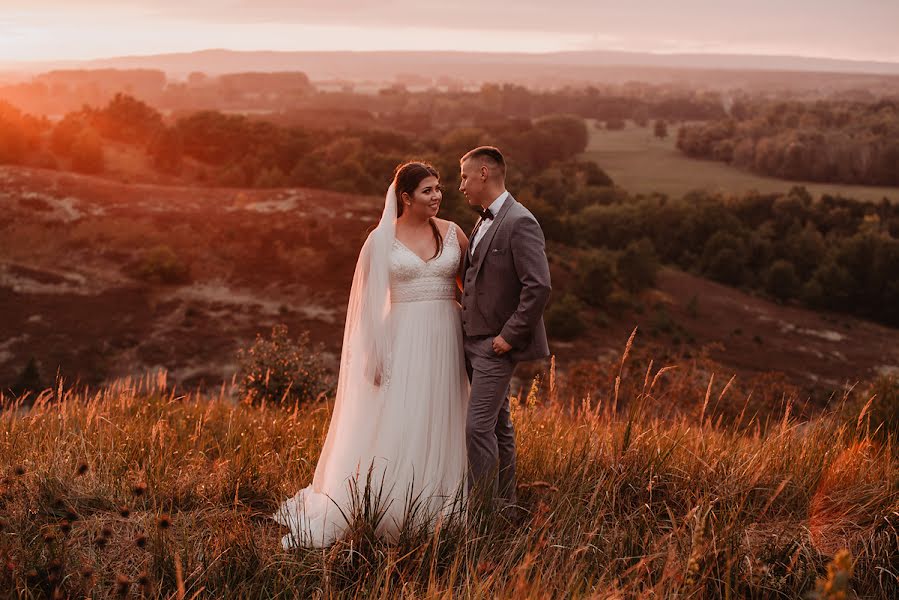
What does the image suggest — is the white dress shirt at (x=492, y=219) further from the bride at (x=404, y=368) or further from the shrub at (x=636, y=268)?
the shrub at (x=636, y=268)

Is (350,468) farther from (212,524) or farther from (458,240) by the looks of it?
(458,240)

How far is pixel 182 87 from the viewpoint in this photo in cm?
12650

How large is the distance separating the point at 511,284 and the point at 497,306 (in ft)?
0.48

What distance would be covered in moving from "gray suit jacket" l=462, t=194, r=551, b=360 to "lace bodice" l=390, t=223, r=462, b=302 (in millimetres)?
143

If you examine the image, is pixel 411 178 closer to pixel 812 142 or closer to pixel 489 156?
pixel 489 156

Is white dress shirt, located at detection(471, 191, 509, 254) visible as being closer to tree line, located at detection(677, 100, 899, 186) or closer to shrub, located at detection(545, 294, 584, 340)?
shrub, located at detection(545, 294, 584, 340)

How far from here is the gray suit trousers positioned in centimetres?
384

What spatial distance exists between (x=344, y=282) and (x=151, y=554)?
4699cm

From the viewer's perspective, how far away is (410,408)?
4.02 m

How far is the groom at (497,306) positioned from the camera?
3.81m

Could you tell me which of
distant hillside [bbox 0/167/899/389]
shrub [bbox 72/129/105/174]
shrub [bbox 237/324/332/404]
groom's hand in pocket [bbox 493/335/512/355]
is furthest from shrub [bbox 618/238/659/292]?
groom's hand in pocket [bbox 493/335/512/355]

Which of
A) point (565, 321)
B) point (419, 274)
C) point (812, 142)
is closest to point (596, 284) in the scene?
point (565, 321)

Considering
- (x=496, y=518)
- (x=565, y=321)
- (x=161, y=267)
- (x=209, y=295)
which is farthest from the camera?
(x=565, y=321)

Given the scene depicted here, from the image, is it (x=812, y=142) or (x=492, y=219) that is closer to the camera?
(x=492, y=219)
